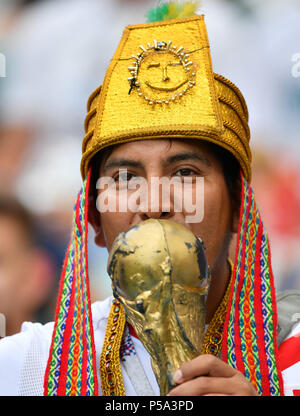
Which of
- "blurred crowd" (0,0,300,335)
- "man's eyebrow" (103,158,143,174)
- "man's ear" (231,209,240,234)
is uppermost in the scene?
"blurred crowd" (0,0,300,335)

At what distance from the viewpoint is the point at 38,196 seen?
361 centimetres

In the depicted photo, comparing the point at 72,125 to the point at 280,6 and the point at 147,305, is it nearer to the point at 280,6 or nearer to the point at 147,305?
the point at 280,6

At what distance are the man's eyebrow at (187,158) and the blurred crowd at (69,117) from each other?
1497 mm

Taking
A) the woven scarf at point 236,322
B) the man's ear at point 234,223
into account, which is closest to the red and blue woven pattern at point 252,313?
the woven scarf at point 236,322

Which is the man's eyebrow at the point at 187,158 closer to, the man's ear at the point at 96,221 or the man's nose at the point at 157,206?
the man's nose at the point at 157,206

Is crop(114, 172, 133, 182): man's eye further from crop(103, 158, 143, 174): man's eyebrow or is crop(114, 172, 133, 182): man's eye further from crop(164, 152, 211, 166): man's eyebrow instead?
crop(164, 152, 211, 166): man's eyebrow

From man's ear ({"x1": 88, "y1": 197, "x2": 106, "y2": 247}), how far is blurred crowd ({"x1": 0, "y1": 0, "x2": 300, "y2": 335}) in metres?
1.20

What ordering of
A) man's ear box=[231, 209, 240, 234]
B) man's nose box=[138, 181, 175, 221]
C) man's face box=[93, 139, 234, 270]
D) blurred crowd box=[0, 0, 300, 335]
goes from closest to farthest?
1. man's nose box=[138, 181, 175, 221]
2. man's face box=[93, 139, 234, 270]
3. man's ear box=[231, 209, 240, 234]
4. blurred crowd box=[0, 0, 300, 335]

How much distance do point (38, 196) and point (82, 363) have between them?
6.79 feet

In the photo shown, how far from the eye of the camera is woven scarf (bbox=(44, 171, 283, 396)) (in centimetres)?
164

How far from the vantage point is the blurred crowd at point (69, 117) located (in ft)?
10.9

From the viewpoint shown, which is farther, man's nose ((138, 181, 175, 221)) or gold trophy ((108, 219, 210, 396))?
man's nose ((138, 181, 175, 221))

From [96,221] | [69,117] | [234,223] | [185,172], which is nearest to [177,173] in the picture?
[185,172]

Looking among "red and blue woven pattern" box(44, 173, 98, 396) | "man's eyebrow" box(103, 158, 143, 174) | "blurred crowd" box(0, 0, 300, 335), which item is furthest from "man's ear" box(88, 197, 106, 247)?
"blurred crowd" box(0, 0, 300, 335)
